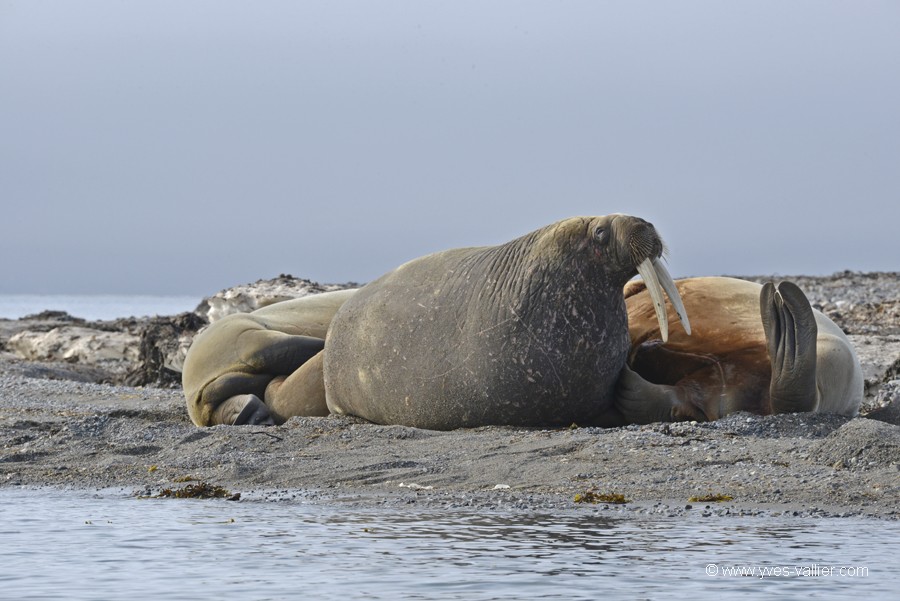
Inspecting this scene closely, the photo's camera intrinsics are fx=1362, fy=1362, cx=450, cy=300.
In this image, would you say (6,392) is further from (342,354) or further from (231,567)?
(231,567)

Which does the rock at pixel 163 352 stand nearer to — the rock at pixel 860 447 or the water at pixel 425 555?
the water at pixel 425 555

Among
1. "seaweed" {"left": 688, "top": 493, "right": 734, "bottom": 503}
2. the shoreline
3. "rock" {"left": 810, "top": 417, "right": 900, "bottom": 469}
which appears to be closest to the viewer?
"seaweed" {"left": 688, "top": 493, "right": 734, "bottom": 503}

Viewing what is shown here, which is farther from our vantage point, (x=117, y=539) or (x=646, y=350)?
(x=646, y=350)

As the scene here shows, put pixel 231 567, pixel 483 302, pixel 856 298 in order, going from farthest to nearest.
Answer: pixel 856 298
pixel 483 302
pixel 231 567

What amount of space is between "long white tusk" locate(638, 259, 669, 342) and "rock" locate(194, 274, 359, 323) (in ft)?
23.5

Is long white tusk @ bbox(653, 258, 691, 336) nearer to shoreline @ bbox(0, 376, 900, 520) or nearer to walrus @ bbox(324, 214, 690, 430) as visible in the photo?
walrus @ bbox(324, 214, 690, 430)

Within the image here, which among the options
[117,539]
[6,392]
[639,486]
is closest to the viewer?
[117,539]

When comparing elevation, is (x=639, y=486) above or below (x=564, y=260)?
below

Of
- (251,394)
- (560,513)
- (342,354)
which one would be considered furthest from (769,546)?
(251,394)

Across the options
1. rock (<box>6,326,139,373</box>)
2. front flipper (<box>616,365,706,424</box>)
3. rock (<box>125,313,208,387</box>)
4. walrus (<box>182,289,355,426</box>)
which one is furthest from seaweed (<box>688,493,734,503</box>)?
rock (<box>6,326,139,373</box>)

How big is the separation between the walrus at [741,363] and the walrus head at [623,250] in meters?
0.44

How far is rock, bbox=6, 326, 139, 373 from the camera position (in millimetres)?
19359

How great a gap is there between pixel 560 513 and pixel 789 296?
2.62 m

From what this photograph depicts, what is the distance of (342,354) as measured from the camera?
389 inches
